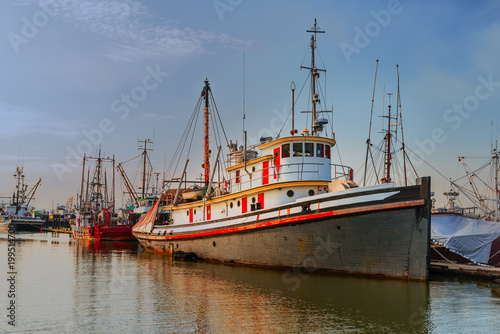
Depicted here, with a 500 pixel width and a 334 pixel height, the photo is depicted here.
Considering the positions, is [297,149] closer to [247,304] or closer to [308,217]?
[308,217]

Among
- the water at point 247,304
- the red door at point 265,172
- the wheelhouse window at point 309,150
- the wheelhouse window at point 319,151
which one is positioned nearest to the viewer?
the water at point 247,304

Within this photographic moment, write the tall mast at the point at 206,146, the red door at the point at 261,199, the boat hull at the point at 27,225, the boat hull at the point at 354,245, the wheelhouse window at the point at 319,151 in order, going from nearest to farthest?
the boat hull at the point at 354,245 < the wheelhouse window at the point at 319,151 < the red door at the point at 261,199 < the tall mast at the point at 206,146 < the boat hull at the point at 27,225

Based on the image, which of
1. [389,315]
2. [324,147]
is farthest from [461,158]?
[389,315]

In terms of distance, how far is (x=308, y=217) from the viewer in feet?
61.5

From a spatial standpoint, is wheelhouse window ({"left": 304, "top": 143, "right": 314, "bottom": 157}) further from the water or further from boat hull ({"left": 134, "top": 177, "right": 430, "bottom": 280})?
the water

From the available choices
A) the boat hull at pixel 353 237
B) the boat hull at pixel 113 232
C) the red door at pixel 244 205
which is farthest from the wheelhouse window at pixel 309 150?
the boat hull at pixel 113 232

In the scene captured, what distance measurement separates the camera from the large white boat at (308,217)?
55.9 ft

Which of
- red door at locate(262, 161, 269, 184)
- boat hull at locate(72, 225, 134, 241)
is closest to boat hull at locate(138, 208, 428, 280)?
red door at locate(262, 161, 269, 184)

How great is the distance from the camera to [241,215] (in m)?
22.6

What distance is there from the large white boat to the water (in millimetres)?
918

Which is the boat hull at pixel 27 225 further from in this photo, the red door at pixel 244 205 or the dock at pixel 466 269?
the dock at pixel 466 269

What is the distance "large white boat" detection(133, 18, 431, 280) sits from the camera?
17031 mm

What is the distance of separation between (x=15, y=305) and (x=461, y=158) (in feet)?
147

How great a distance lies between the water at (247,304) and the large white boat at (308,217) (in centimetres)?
92
